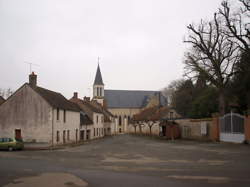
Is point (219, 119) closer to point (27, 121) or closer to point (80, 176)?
point (27, 121)

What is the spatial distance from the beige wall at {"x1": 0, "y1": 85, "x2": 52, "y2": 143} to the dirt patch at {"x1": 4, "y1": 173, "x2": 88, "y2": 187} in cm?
2107

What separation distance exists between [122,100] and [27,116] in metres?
75.7

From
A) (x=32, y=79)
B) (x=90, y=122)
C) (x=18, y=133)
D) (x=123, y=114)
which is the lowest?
(x=18, y=133)

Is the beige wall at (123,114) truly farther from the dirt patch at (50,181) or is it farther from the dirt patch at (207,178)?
the dirt patch at (207,178)

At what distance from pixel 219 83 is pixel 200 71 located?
248 cm

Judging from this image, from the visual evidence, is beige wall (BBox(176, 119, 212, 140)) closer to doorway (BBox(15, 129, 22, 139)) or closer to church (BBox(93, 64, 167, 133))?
doorway (BBox(15, 129, 22, 139))

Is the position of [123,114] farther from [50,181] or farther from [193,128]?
[50,181]

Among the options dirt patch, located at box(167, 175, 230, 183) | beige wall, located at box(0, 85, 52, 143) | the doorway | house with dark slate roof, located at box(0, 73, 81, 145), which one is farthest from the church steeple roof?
dirt patch, located at box(167, 175, 230, 183)

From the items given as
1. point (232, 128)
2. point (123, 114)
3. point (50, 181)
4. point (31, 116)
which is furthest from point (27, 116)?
point (123, 114)

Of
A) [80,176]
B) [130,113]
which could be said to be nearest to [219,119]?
[80,176]

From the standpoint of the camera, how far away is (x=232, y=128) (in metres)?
28.2

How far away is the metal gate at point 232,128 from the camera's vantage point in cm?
2679

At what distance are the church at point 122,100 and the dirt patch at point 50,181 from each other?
8764cm

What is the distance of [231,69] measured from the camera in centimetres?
3152
